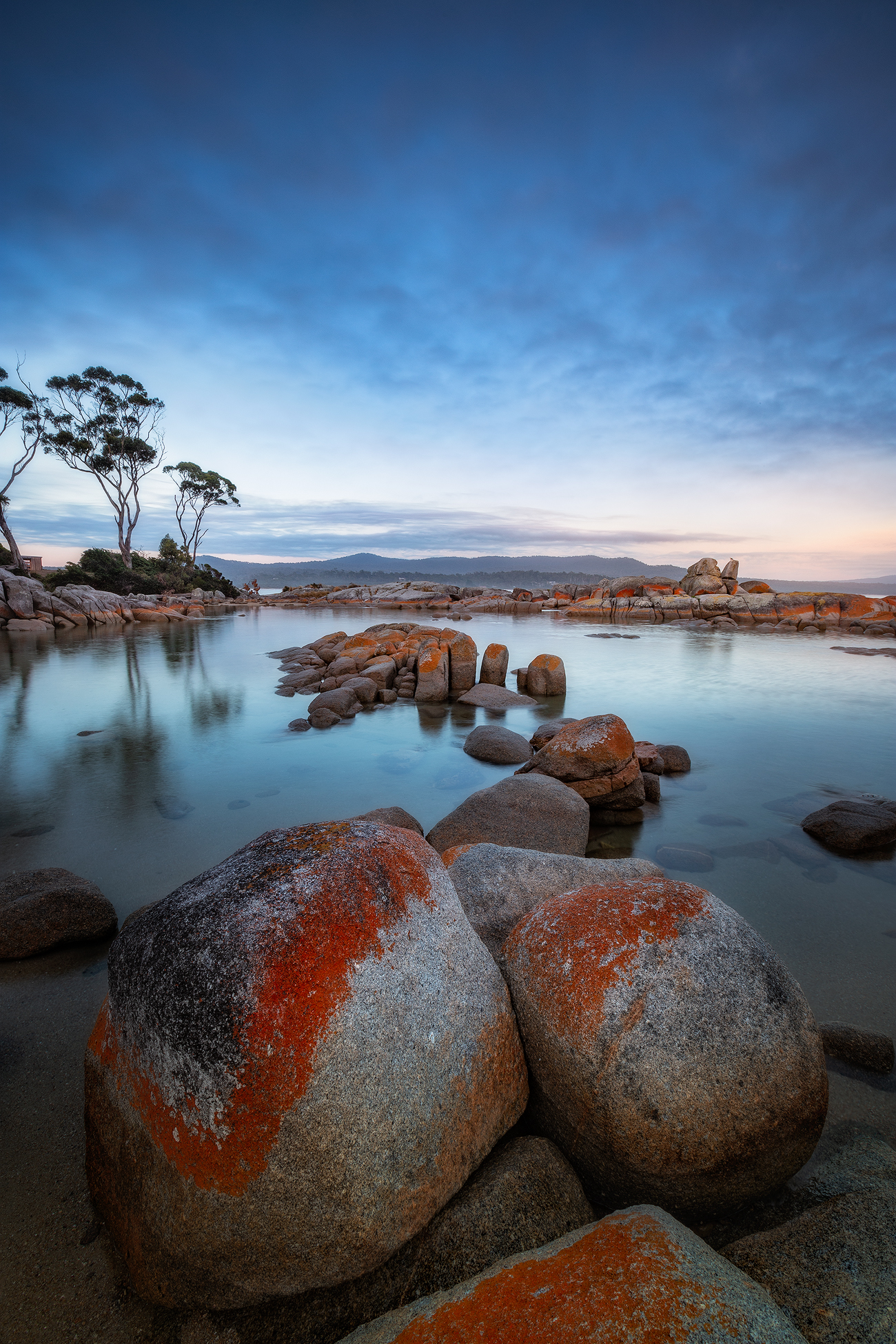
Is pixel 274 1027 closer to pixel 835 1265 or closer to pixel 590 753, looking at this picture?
pixel 835 1265

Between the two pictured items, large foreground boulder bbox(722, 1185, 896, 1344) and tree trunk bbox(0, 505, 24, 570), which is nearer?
large foreground boulder bbox(722, 1185, 896, 1344)

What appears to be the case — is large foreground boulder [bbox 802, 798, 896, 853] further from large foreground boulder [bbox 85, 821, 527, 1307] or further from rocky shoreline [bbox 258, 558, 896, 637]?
rocky shoreline [bbox 258, 558, 896, 637]

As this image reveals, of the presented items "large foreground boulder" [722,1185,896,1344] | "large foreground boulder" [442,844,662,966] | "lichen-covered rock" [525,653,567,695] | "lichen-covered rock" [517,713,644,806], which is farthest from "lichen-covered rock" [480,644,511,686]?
"large foreground boulder" [722,1185,896,1344]

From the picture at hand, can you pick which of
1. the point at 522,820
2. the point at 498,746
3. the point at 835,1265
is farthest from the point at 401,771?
the point at 835,1265

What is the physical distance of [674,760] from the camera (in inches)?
409

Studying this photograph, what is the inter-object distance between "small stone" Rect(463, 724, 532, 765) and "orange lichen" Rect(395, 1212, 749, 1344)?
8875mm

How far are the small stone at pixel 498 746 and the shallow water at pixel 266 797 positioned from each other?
0.98ft

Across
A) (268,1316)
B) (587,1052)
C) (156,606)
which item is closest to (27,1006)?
(268,1316)

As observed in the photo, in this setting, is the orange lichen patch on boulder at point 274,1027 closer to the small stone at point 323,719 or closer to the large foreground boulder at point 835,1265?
the large foreground boulder at point 835,1265

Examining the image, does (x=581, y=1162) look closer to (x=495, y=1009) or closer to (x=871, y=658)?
(x=495, y=1009)

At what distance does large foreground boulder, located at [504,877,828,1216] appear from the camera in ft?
7.66

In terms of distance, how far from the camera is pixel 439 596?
247 ft

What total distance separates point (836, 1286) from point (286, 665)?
2208 centimetres

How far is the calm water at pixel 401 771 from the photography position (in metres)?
5.93
